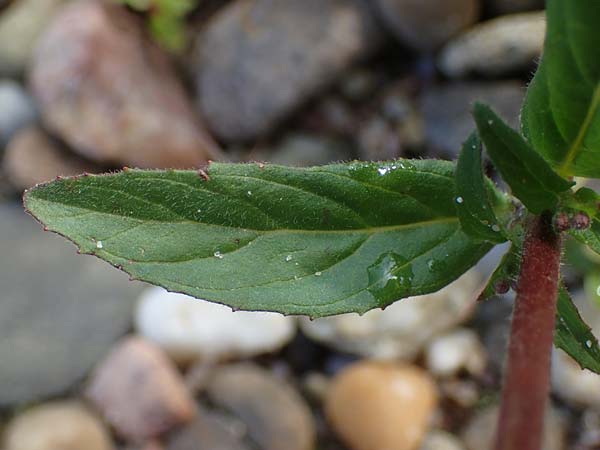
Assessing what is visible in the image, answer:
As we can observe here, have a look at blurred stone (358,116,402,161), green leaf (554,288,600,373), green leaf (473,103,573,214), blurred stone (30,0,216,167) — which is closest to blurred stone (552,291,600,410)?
blurred stone (358,116,402,161)

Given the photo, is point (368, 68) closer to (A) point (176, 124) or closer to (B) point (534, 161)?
(A) point (176, 124)

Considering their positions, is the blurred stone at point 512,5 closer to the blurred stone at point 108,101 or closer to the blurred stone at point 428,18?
the blurred stone at point 428,18

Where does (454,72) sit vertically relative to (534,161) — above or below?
above

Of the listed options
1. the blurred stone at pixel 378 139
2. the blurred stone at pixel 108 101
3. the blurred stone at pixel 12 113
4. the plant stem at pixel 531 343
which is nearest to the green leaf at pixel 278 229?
the plant stem at pixel 531 343

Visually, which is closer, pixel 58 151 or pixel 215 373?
pixel 215 373

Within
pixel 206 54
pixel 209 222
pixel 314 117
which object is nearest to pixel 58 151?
pixel 206 54

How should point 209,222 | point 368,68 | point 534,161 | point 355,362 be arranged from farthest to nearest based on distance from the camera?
point 368,68 → point 355,362 → point 209,222 → point 534,161

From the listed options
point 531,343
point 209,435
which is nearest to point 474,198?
point 531,343
